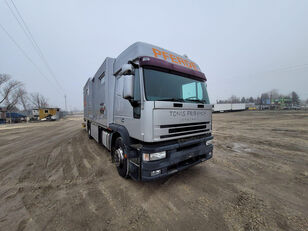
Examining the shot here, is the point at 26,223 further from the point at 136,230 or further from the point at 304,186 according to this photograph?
the point at 304,186

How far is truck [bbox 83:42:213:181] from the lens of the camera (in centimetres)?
228

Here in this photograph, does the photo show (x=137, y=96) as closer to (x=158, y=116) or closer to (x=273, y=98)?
(x=158, y=116)

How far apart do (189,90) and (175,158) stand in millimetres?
1764

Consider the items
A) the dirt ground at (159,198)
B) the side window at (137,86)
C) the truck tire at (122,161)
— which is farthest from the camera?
the truck tire at (122,161)

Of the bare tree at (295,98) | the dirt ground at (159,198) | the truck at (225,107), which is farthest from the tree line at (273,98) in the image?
the dirt ground at (159,198)

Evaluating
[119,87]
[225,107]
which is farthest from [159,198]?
[225,107]

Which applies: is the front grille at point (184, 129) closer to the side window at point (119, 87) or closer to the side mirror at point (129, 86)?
the side mirror at point (129, 86)

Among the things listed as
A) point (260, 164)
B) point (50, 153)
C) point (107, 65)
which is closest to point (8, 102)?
point (50, 153)

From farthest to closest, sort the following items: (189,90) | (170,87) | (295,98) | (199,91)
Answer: (295,98) → (199,91) → (189,90) → (170,87)

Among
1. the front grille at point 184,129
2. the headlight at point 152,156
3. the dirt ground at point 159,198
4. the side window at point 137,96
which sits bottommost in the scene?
the dirt ground at point 159,198

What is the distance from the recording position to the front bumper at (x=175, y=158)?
2.27m

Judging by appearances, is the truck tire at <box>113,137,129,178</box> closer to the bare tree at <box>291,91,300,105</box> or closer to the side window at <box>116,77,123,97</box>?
the side window at <box>116,77,123,97</box>

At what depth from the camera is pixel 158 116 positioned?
88.6 inches

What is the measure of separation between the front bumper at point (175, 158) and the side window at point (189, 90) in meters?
1.16
